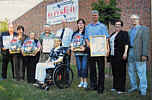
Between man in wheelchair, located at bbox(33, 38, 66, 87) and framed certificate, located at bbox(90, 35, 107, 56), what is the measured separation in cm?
105

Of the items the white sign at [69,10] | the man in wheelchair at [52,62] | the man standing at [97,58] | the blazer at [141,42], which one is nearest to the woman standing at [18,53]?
the man in wheelchair at [52,62]

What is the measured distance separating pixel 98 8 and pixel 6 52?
10.4 feet

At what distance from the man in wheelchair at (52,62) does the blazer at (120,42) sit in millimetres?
1368

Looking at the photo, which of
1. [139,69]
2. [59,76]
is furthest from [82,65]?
[139,69]

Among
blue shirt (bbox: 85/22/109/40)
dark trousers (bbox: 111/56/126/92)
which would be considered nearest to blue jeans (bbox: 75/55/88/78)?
blue shirt (bbox: 85/22/109/40)

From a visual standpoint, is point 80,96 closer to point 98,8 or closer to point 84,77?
point 84,77

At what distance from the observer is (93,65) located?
244 inches

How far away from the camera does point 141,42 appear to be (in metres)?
5.95

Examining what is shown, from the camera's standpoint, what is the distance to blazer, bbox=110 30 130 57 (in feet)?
19.8

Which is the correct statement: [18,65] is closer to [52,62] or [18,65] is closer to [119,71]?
[52,62]

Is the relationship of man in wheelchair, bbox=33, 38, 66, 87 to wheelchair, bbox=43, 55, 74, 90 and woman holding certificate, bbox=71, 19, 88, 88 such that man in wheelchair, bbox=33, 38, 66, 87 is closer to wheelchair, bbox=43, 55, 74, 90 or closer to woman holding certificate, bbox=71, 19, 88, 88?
wheelchair, bbox=43, 55, 74, 90

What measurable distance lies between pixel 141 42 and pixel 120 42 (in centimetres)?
45

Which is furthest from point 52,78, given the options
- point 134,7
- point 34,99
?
point 134,7

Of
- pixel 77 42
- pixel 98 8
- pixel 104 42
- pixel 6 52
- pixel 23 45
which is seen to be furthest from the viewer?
pixel 98 8
